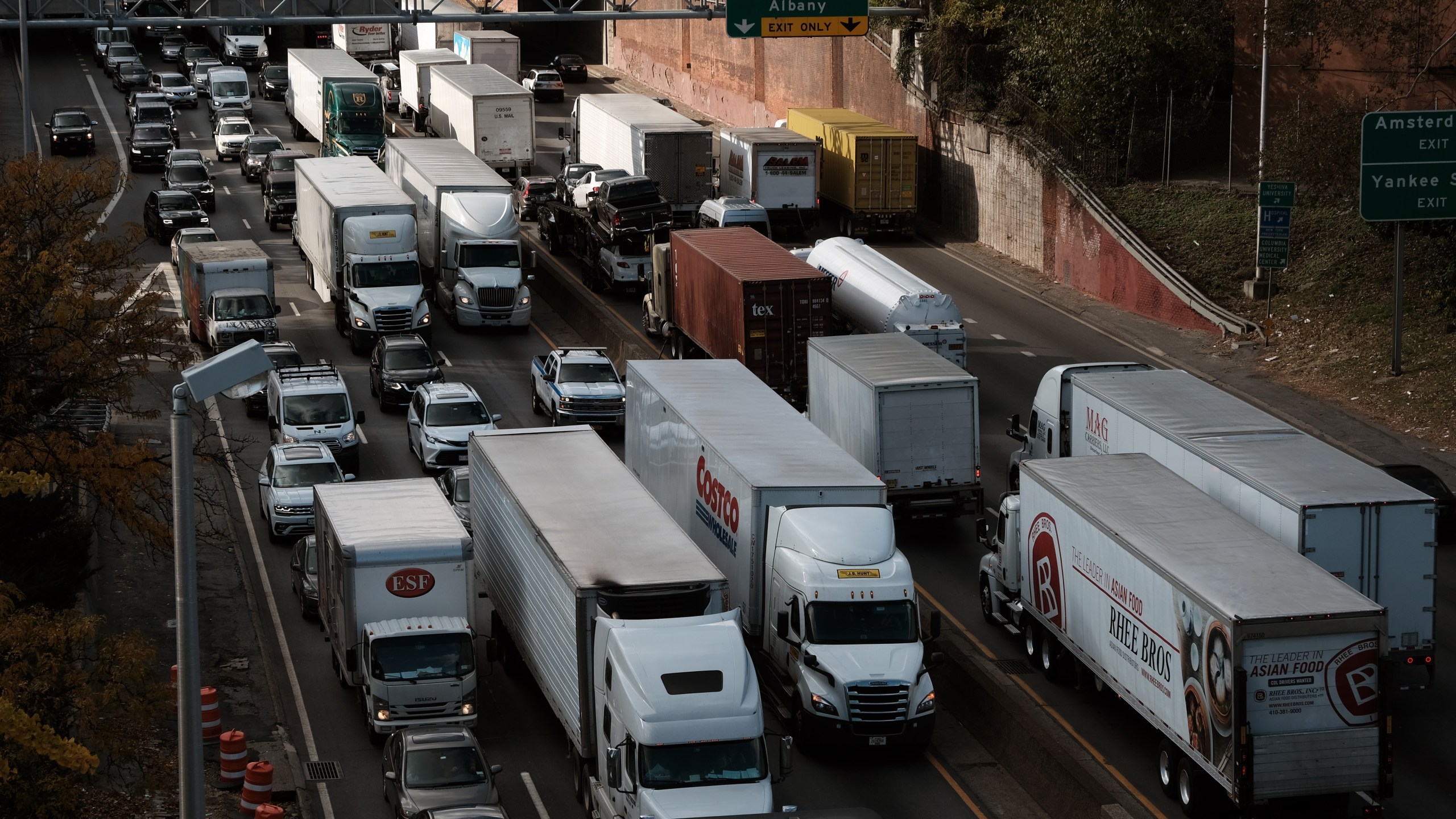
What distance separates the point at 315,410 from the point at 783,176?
76.8 ft

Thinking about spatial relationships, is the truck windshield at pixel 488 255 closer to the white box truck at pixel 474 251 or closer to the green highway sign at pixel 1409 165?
the white box truck at pixel 474 251

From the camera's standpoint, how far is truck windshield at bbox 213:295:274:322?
43281mm

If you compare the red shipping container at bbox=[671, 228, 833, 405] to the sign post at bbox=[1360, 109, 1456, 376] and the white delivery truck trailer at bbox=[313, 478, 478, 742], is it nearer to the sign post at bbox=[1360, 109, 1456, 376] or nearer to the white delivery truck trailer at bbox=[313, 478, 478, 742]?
the sign post at bbox=[1360, 109, 1456, 376]

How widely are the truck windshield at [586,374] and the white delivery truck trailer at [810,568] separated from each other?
376 inches

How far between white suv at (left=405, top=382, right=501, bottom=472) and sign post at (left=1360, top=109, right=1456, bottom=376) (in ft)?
64.2

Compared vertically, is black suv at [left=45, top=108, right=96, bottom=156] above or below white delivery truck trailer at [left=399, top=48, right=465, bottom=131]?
below

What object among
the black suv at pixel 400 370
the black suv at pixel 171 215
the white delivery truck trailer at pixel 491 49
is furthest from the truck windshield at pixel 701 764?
the white delivery truck trailer at pixel 491 49

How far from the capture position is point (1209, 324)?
45.8 m

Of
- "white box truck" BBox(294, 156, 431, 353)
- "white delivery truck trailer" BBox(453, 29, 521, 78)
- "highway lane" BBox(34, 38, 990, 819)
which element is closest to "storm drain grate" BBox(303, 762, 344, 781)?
"highway lane" BBox(34, 38, 990, 819)

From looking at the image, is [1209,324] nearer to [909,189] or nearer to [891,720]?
[909,189]

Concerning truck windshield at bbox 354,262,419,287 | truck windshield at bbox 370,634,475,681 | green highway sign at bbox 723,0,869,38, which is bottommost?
truck windshield at bbox 370,634,475,681

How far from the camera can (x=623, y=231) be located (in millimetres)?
49656

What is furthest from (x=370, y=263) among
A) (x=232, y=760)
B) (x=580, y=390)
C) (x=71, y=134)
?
(x=71, y=134)

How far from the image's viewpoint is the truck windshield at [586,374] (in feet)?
129
